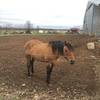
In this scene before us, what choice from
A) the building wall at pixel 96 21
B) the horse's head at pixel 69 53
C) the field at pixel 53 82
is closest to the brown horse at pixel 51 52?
the horse's head at pixel 69 53

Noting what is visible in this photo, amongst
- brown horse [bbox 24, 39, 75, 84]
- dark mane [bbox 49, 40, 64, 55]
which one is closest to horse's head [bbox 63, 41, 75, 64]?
brown horse [bbox 24, 39, 75, 84]

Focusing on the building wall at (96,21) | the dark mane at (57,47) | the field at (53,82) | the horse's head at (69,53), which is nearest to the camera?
the field at (53,82)

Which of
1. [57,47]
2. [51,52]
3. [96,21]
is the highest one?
[96,21]

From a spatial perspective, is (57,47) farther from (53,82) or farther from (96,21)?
(96,21)

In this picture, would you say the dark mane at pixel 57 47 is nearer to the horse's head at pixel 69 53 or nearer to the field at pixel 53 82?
the horse's head at pixel 69 53

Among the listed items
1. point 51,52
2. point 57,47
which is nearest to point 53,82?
point 51,52

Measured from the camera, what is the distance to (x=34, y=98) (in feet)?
27.4

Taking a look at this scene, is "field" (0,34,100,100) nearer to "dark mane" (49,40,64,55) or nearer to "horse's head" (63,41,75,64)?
"horse's head" (63,41,75,64)

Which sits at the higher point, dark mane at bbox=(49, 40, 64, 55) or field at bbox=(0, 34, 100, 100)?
dark mane at bbox=(49, 40, 64, 55)

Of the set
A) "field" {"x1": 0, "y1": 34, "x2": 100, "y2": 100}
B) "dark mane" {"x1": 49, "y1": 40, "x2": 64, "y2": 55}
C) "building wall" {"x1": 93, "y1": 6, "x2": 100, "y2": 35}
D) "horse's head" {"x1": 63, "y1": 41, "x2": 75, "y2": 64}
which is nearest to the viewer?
"field" {"x1": 0, "y1": 34, "x2": 100, "y2": 100}

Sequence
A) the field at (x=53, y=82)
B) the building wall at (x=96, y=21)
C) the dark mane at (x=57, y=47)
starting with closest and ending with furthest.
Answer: the field at (x=53, y=82) < the dark mane at (x=57, y=47) < the building wall at (x=96, y=21)

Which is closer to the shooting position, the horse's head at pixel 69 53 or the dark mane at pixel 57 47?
the horse's head at pixel 69 53

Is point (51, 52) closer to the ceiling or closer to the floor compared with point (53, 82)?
closer to the ceiling

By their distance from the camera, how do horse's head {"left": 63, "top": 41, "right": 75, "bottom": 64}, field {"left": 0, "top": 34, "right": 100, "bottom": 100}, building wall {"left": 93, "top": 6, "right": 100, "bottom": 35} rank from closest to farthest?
field {"left": 0, "top": 34, "right": 100, "bottom": 100}
horse's head {"left": 63, "top": 41, "right": 75, "bottom": 64}
building wall {"left": 93, "top": 6, "right": 100, "bottom": 35}
